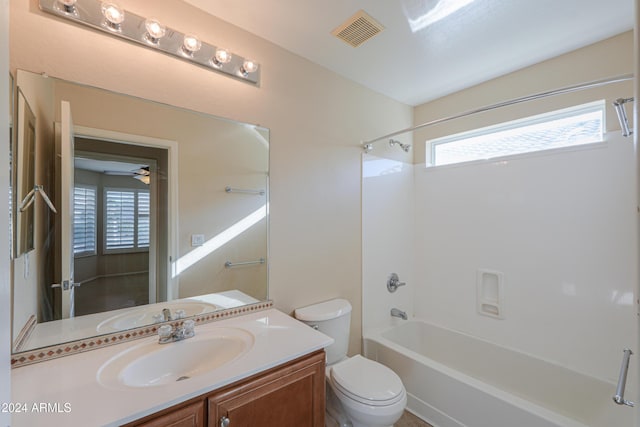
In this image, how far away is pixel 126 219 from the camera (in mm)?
1251

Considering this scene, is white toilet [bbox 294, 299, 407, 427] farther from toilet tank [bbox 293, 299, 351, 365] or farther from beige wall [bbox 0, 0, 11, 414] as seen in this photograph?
beige wall [bbox 0, 0, 11, 414]

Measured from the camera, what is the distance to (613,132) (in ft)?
5.42

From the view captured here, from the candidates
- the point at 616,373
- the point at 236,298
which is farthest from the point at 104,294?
the point at 616,373

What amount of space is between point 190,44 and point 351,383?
2.05 m

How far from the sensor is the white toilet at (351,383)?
139 centimetres

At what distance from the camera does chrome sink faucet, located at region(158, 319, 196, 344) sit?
1177mm

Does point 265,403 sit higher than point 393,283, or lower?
lower

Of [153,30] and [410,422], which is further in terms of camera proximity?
[410,422]

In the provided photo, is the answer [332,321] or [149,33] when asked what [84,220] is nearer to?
[149,33]

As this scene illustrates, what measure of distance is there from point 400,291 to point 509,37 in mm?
2166

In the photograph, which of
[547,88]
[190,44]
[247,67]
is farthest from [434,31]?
[190,44]

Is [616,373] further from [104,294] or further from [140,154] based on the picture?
[140,154]

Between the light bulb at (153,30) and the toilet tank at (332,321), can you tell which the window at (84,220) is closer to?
the light bulb at (153,30)

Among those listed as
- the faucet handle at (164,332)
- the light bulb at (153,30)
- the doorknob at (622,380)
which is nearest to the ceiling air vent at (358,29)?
the light bulb at (153,30)
